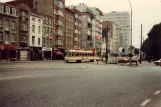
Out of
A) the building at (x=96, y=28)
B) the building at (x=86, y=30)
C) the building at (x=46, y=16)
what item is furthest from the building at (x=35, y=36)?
the building at (x=96, y=28)

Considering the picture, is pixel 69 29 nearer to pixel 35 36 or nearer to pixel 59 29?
pixel 59 29

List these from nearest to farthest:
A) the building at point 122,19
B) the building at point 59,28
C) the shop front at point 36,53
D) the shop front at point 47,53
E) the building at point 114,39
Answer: the shop front at point 36,53 → the shop front at point 47,53 → the building at point 59,28 → the building at point 114,39 → the building at point 122,19

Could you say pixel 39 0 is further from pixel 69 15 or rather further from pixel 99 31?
pixel 99 31

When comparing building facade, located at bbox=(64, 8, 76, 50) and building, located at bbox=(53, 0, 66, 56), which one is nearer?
building, located at bbox=(53, 0, 66, 56)

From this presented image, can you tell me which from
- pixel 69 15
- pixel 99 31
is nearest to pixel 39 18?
pixel 69 15

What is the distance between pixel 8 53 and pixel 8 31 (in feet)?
14.4

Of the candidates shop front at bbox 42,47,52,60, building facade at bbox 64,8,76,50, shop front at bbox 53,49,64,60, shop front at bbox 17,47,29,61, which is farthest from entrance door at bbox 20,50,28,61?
building facade at bbox 64,8,76,50

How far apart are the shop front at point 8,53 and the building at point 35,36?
21.0ft

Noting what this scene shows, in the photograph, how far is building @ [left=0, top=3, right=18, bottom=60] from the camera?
52866 mm

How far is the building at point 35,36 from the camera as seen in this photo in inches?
2461

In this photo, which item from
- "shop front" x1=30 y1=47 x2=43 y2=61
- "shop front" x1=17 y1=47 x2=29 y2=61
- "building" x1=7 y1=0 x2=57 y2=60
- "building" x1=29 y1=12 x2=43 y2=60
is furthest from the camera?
"building" x1=7 y1=0 x2=57 y2=60

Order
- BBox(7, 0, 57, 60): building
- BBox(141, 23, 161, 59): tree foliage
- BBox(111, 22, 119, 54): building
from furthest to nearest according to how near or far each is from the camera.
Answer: BBox(111, 22, 119, 54): building, BBox(141, 23, 161, 59): tree foliage, BBox(7, 0, 57, 60): building

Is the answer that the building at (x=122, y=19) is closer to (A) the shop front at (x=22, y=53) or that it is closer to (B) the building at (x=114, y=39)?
(B) the building at (x=114, y=39)

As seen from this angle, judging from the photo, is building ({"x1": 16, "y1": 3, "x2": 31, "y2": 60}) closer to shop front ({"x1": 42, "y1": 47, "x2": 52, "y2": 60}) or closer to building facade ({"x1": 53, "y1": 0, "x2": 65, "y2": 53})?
shop front ({"x1": 42, "y1": 47, "x2": 52, "y2": 60})
